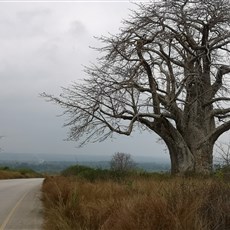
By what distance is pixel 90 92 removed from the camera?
80.8 feet

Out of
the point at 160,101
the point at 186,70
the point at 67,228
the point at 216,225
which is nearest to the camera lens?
the point at 216,225

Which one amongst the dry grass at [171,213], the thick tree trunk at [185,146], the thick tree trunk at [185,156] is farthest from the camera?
the thick tree trunk at [185,146]

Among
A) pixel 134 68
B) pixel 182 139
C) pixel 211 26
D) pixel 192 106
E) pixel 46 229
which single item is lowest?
pixel 46 229

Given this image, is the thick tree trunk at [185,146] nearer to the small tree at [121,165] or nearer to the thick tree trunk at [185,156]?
the thick tree trunk at [185,156]

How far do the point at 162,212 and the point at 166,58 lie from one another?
59.0 feet

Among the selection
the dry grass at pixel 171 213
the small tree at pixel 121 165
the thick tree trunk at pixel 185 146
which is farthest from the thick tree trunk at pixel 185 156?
the dry grass at pixel 171 213

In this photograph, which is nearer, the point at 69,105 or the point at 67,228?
the point at 67,228

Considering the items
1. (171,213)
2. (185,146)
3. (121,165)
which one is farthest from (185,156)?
(171,213)

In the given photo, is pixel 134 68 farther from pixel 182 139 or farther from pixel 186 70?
pixel 182 139

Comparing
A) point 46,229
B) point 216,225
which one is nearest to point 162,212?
point 216,225

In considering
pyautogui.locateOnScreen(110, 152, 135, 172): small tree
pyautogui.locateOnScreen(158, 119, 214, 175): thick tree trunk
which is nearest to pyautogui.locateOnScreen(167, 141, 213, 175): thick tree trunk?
pyautogui.locateOnScreen(158, 119, 214, 175): thick tree trunk

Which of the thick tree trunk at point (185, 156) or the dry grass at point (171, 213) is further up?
the thick tree trunk at point (185, 156)

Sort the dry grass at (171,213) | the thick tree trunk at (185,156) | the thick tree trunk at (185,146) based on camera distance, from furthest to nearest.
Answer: the thick tree trunk at (185,146) < the thick tree trunk at (185,156) < the dry grass at (171,213)

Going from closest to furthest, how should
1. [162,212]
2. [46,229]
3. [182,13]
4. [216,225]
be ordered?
[216,225], [162,212], [46,229], [182,13]
